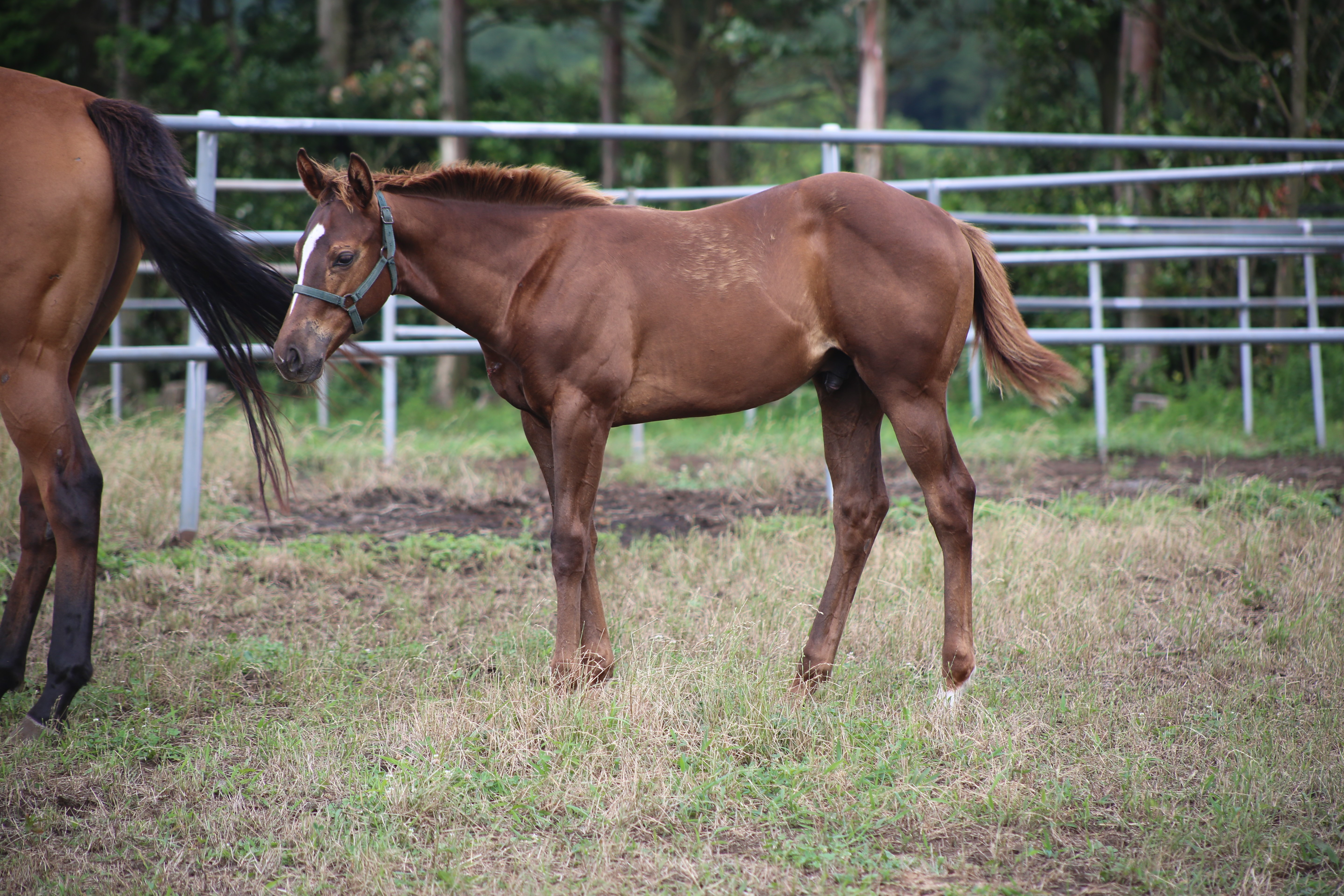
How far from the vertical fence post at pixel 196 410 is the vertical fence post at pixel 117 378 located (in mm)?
2343

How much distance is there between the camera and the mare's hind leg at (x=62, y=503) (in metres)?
3.15

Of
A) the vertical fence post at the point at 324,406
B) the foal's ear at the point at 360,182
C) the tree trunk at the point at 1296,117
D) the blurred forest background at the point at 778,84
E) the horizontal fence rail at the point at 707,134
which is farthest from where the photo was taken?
the blurred forest background at the point at 778,84

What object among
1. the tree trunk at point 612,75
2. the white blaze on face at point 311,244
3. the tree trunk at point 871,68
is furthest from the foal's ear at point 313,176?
the tree trunk at point 612,75

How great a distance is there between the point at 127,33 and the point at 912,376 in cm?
1036

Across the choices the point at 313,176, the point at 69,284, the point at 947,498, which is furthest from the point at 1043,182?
the point at 69,284

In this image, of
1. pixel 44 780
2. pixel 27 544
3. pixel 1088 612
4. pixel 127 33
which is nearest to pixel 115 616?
pixel 27 544

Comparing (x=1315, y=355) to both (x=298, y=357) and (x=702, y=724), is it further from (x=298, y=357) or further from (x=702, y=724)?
(x=298, y=357)

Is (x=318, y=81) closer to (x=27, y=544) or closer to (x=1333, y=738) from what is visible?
(x=27, y=544)

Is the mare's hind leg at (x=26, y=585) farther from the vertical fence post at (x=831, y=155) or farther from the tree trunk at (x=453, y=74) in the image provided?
the tree trunk at (x=453, y=74)

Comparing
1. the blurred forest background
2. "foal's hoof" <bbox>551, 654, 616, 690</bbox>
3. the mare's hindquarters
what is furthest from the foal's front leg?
the blurred forest background

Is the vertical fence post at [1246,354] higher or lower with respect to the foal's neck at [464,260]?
lower

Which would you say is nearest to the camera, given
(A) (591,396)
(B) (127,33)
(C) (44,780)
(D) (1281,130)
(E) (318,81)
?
(C) (44,780)

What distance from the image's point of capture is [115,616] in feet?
13.6

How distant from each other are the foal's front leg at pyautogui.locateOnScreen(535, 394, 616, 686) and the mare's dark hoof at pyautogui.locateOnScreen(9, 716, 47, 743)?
5.23 ft
